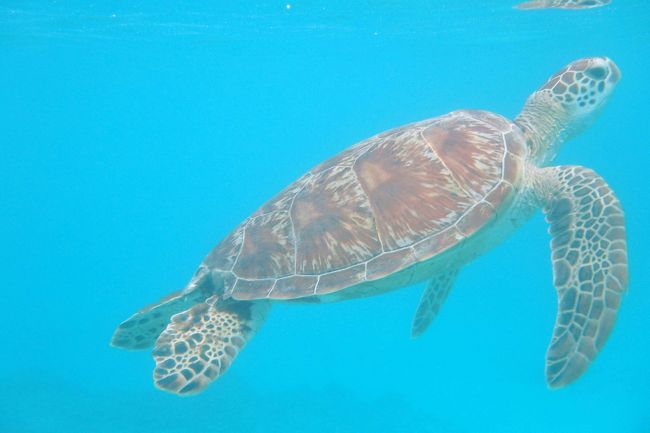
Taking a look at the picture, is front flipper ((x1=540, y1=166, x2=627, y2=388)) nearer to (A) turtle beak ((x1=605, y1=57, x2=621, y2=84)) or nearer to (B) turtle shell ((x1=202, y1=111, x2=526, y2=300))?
(B) turtle shell ((x1=202, y1=111, x2=526, y2=300))

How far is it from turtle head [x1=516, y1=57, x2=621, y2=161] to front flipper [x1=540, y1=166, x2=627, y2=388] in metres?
0.98

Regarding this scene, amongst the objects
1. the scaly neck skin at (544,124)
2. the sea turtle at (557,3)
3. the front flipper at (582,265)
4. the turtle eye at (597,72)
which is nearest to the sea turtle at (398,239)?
the front flipper at (582,265)

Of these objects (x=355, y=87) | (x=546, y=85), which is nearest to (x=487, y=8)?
(x=546, y=85)

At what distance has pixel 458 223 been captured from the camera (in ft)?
14.5

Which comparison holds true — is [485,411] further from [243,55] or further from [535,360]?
[243,55]

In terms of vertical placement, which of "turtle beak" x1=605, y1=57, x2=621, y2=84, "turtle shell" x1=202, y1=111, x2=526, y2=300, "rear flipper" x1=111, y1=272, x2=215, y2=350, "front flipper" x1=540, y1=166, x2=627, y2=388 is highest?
"rear flipper" x1=111, y1=272, x2=215, y2=350

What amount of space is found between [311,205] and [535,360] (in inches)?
602

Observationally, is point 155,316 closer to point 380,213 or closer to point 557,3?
point 380,213

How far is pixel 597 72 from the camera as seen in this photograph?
19.0 feet

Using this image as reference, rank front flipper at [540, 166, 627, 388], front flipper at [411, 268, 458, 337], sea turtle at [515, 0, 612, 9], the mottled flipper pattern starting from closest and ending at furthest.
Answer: front flipper at [540, 166, 627, 388] < the mottled flipper pattern < front flipper at [411, 268, 458, 337] < sea turtle at [515, 0, 612, 9]

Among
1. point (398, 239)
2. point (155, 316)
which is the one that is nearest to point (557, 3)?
point (398, 239)

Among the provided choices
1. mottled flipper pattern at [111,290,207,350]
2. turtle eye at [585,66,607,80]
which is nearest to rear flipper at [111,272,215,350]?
mottled flipper pattern at [111,290,207,350]

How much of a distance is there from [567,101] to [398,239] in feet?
10.0

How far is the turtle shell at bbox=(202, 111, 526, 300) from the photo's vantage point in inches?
175
